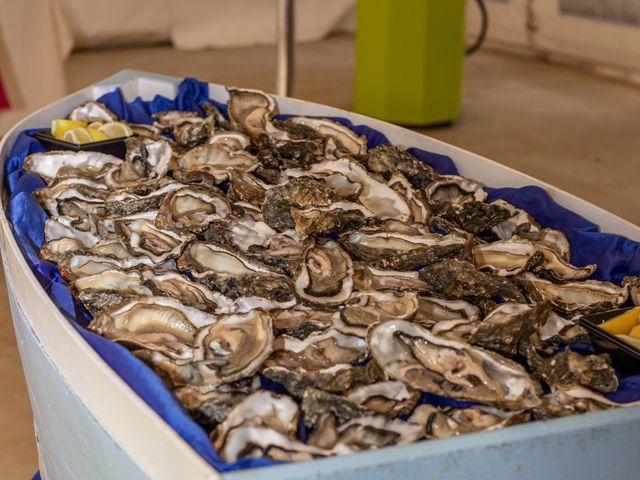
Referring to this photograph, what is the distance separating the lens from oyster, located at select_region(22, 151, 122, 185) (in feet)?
6.06

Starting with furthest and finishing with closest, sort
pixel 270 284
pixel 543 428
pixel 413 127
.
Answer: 1. pixel 413 127
2. pixel 270 284
3. pixel 543 428

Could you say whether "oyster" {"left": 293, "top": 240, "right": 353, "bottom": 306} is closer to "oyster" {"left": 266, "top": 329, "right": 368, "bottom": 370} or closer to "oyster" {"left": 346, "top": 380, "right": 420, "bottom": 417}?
"oyster" {"left": 266, "top": 329, "right": 368, "bottom": 370}

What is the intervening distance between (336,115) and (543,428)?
145cm

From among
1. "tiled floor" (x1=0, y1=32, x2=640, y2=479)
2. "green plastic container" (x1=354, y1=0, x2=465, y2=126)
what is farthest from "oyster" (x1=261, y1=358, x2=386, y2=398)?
"green plastic container" (x1=354, y1=0, x2=465, y2=126)

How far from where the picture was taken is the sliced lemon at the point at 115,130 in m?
2.08

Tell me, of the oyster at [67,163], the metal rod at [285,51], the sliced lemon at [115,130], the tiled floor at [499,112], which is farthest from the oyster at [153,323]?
the metal rod at [285,51]

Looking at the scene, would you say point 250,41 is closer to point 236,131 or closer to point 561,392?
point 236,131

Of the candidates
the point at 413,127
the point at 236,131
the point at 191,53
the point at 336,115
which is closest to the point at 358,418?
the point at 236,131

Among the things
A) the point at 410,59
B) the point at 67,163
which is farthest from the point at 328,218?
the point at 410,59

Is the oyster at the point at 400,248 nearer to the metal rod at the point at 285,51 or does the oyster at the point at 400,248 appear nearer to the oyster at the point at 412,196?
the oyster at the point at 412,196

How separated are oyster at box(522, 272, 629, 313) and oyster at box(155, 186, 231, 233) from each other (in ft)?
1.75

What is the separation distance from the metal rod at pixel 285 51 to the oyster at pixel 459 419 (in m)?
2.83

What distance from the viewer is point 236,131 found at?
1.92 metres

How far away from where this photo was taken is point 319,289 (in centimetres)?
125
